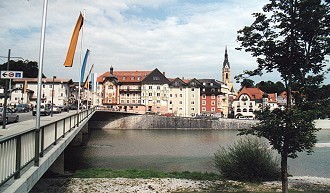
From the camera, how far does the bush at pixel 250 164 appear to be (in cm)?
2081

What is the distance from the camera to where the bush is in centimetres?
2081

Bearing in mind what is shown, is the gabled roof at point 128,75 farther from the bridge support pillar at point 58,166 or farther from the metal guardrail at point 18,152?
the metal guardrail at point 18,152

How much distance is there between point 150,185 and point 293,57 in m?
11.5

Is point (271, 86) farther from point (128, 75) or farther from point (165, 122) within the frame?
point (128, 75)

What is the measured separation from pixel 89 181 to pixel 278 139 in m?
12.7

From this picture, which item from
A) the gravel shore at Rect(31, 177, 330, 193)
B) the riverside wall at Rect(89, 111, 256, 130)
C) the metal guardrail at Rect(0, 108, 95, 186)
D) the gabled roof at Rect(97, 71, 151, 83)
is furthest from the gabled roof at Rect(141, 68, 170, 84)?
the metal guardrail at Rect(0, 108, 95, 186)

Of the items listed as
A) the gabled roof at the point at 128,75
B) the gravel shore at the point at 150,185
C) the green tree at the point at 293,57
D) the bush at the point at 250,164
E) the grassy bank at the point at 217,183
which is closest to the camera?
the green tree at the point at 293,57

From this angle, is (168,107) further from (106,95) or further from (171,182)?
(171,182)

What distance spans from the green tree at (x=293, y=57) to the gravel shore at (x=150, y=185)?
21.0 ft

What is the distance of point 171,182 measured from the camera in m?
20.0

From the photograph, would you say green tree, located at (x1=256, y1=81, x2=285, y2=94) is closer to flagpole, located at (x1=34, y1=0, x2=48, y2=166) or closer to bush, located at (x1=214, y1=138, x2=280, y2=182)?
bush, located at (x1=214, y1=138, x2=280, y2=182)

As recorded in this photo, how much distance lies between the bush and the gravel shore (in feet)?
3.27

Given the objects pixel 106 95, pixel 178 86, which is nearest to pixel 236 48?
pixel 178 86

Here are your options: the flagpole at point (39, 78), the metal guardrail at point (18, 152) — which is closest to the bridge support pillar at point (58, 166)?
the metal guardrail at point (18, 152)
